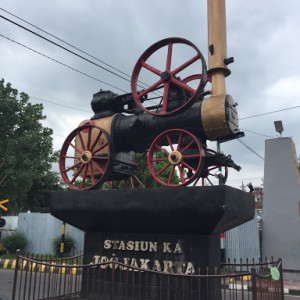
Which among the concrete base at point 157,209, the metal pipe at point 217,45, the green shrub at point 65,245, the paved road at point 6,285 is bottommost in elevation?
the paved road at point 6,285

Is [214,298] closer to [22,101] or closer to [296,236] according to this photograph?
[296,236]

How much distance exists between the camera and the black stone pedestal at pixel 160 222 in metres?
5.94

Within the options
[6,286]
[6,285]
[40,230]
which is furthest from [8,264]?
[6,286]

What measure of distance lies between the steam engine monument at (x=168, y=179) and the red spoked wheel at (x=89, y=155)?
0.02 m

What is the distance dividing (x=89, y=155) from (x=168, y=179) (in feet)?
7.00

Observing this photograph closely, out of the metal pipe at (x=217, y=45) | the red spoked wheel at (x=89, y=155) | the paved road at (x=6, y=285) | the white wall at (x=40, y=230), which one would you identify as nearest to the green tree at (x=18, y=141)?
the white wall at (x=40, y=230)

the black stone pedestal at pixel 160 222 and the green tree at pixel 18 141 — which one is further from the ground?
the green tree at pixel 18 141

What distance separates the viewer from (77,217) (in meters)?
7.27

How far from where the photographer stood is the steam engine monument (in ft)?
20.2

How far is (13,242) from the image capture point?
59.7 feet

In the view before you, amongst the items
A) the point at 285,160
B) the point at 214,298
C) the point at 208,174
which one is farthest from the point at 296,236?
the point at 214,298

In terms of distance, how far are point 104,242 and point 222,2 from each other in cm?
585

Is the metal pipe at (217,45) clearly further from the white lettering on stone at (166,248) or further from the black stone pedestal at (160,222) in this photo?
the white lettering on stone at (166,248)

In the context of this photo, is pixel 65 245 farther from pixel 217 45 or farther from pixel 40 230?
pixel 217 45
